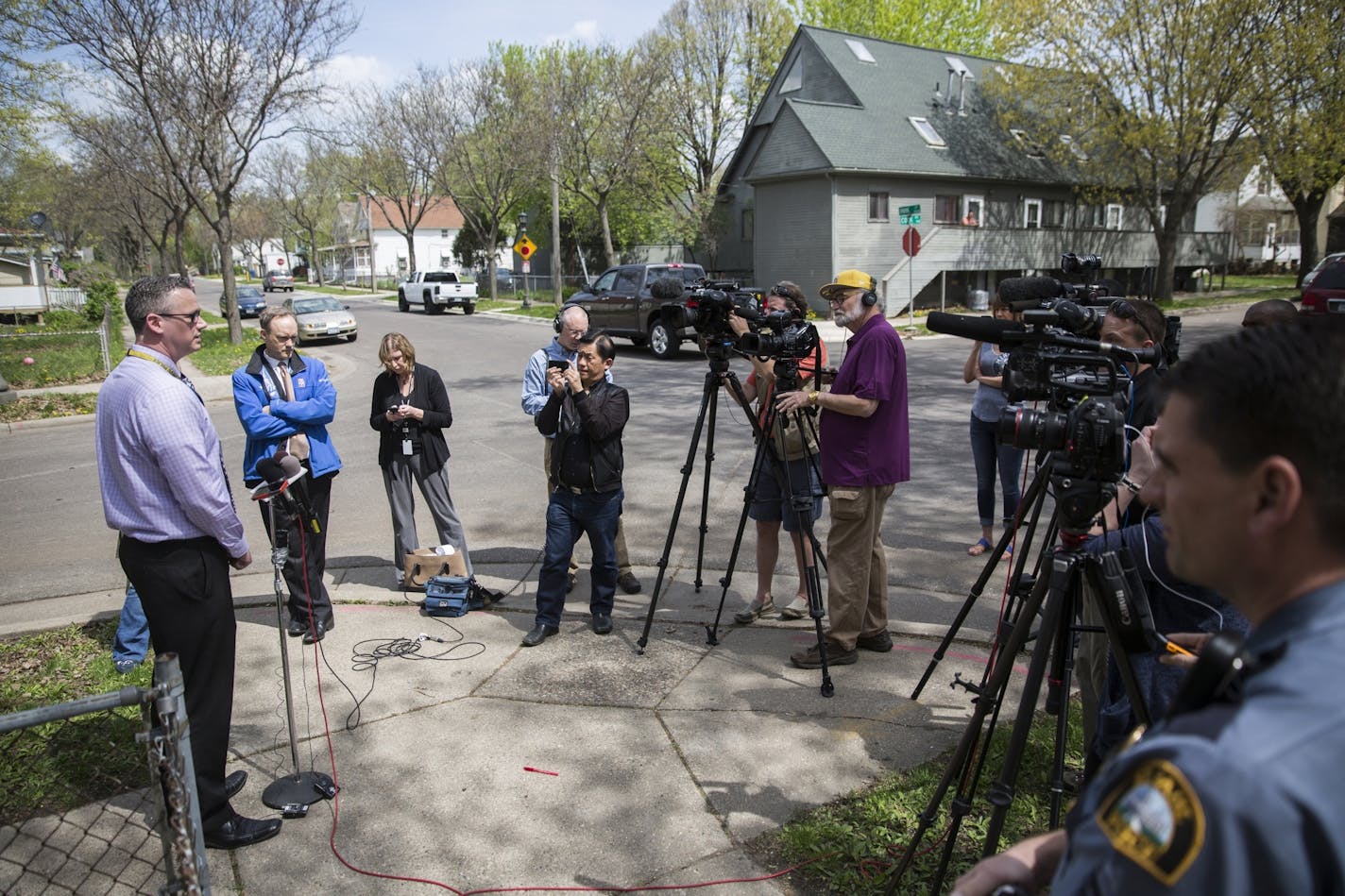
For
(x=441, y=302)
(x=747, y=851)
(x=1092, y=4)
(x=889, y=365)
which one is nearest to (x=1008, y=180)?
(x=1092, y=4)

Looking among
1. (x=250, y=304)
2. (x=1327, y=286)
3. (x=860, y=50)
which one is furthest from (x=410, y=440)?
(x=250, y=304)

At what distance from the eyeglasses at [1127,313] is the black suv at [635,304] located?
14715mm

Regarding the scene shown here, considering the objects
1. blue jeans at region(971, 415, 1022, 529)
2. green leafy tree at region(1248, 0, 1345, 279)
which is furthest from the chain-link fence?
green leafy tree at region(1248, 0, 1345, 279)

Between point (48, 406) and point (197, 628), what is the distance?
1269 centimetres

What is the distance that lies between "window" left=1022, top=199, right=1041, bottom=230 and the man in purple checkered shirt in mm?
33617

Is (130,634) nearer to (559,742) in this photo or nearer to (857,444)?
(559,742)

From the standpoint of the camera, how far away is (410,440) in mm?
5777

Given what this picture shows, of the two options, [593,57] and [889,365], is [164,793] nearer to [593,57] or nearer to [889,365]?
[889,365]

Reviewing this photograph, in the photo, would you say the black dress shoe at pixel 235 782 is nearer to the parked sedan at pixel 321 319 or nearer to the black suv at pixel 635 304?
the black suv at pixel 635 304

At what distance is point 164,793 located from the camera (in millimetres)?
2314

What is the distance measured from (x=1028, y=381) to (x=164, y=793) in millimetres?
2914

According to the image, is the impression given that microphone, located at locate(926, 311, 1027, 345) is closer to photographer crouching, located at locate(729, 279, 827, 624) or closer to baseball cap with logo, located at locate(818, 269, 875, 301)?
baseball cap with logo, located at locate(818, 269, 875, 301)

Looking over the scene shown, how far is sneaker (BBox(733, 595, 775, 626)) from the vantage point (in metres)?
5.25

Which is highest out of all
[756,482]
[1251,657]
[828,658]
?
[1251,657]
